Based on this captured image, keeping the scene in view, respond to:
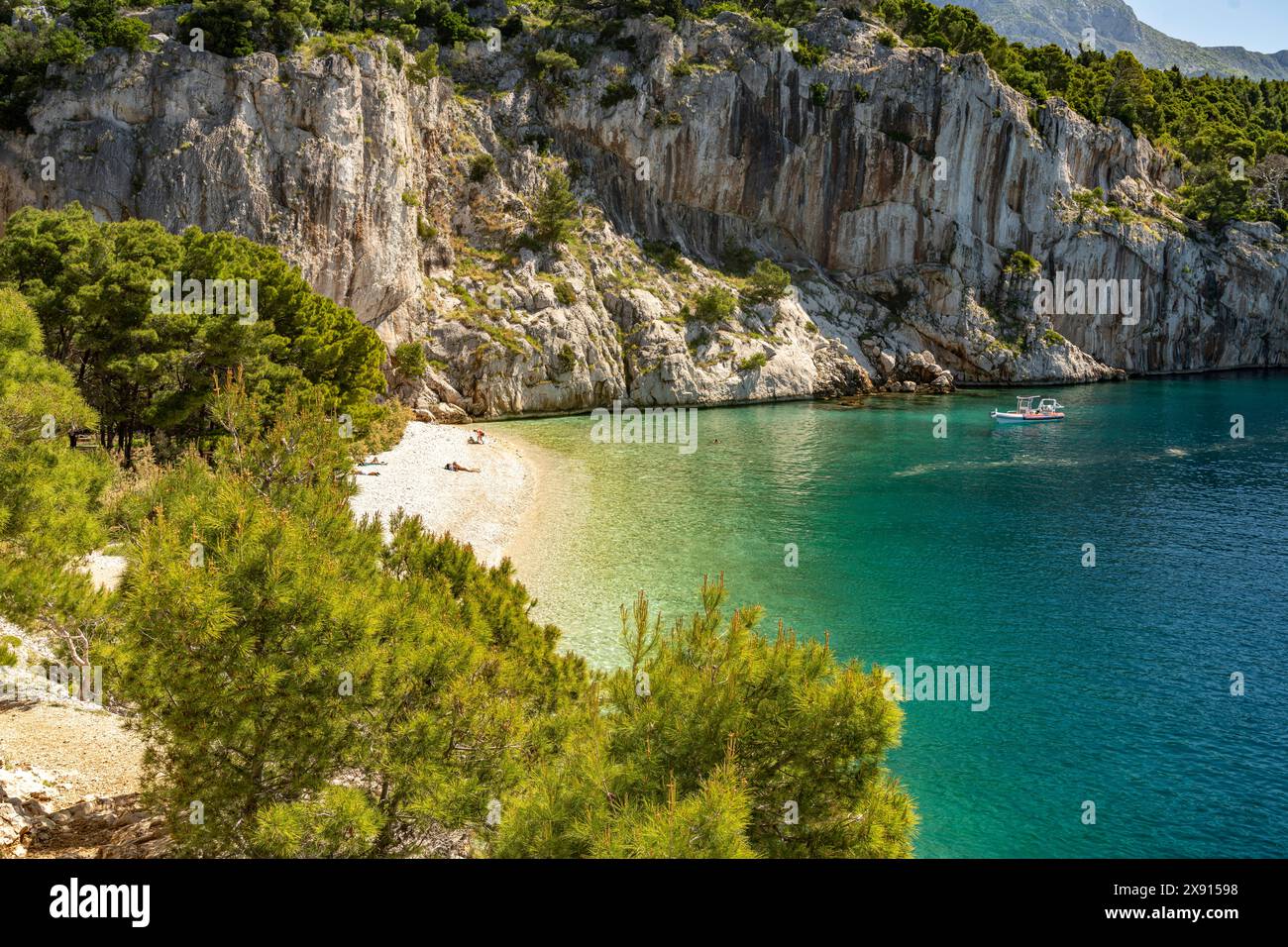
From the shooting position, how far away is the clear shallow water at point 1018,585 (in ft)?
46.3

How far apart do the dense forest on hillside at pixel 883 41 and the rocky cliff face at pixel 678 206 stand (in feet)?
6.43

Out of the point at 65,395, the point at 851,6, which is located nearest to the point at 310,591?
the point at 65,395

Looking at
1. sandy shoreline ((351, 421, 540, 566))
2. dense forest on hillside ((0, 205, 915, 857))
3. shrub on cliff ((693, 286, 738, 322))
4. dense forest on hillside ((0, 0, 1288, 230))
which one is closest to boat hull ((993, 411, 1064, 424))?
shrub on cliff ((693, 286, 738, 322))

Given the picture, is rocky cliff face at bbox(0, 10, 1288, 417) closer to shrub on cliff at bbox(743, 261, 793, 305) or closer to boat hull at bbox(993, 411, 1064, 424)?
shrub on cliff at bbox(743, 261, 793, 305)

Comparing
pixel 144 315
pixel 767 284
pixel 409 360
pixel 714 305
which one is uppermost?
pixel 767 284

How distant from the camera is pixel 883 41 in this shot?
7825 centimetres

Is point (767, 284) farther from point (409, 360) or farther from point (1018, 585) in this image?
point (1018, 585)

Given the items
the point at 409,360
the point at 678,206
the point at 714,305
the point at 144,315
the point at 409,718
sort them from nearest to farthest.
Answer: the point at 409,718 → the point at 144,315 → the point at 409,360 → the point at 714,305 → the point at 678,206

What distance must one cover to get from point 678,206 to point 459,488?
163ft

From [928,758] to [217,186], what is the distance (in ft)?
167

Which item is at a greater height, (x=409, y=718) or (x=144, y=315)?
(x=144, y=315)

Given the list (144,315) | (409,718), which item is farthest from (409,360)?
(409,718)

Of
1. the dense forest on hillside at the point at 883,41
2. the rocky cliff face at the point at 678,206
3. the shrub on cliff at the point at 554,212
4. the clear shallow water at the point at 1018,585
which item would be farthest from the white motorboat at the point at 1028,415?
the dense forest on hillside at the point at 883,41

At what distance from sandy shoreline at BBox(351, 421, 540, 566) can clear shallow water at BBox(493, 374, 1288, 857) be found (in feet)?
5.34
